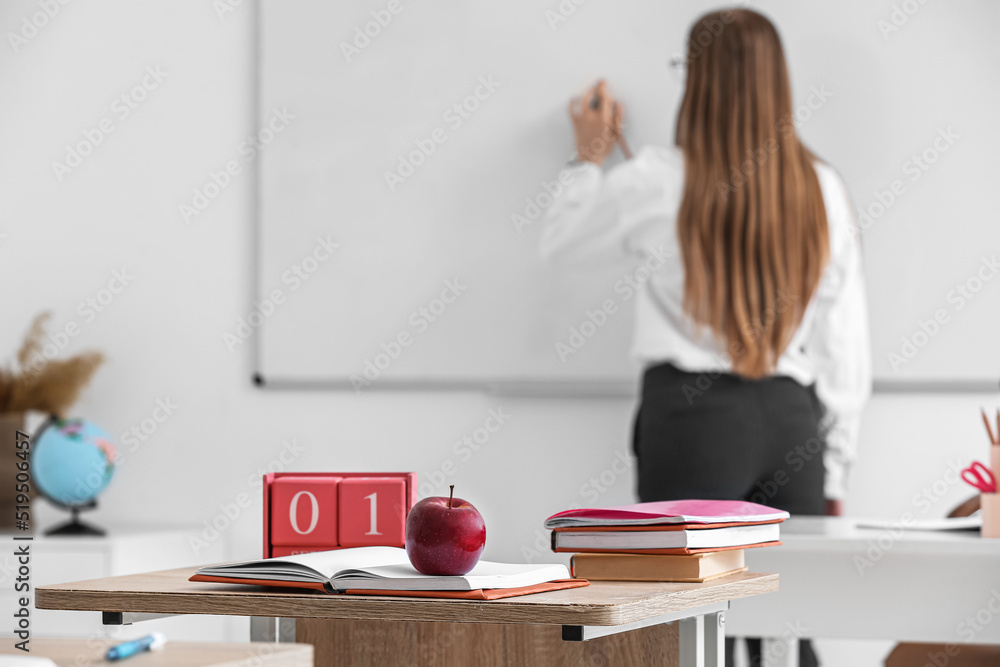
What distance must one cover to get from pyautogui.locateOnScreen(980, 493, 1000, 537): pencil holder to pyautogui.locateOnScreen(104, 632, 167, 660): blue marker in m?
1.37

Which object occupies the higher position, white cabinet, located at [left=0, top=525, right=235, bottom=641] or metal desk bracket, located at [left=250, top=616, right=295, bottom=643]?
metal desk bracket, located at [left=250, top=616, right=295, bottom=643]

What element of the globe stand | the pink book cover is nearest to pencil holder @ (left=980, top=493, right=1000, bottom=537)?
the pink book cover

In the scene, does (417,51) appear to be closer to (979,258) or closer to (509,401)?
(509,401)

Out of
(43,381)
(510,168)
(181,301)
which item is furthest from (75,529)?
(510,168)

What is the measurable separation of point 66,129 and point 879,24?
7.69 feet

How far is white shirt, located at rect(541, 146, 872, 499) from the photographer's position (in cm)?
230

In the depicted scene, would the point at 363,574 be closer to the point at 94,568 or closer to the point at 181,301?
the point at 94,568

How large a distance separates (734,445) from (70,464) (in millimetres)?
1784

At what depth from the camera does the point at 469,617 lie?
3.35ft

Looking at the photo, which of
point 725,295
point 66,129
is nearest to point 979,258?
point 725,295

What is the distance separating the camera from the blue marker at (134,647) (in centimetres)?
87

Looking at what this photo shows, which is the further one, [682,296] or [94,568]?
[94,568]

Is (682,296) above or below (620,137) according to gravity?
below

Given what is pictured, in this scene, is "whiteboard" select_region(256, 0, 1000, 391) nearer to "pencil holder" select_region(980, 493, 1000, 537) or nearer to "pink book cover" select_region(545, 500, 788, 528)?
"pencil holder" select_region(980, 493, 1000, 537)
